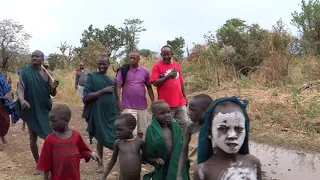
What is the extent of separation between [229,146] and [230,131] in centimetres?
8

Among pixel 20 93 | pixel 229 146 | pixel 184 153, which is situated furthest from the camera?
pixel 20 93

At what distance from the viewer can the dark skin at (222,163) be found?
2.10 metres

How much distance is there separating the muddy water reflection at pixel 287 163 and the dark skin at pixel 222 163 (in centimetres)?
324

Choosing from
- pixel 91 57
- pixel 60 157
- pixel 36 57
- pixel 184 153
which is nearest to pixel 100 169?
pixel 36 57

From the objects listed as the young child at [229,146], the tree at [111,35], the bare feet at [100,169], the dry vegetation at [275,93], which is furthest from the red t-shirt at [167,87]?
the tree at [111,35]

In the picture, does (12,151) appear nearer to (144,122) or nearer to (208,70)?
(144,122)

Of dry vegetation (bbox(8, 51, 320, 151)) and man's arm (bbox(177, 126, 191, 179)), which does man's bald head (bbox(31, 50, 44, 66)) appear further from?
dry vegetation (bbox(8, 51, 320, 151))

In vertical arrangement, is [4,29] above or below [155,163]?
above

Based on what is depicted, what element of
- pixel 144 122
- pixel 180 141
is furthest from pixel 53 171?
pixel 144 122

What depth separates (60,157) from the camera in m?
3.24

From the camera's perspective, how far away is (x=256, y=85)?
10352 mm

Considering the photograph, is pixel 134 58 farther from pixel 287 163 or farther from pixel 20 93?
pixel 287 163

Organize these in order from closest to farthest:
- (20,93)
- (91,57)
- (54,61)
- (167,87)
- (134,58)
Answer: (20,93) < (134,58) < (167,87) < (91,57) < (54,61)

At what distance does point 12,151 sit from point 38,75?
2.37 m
